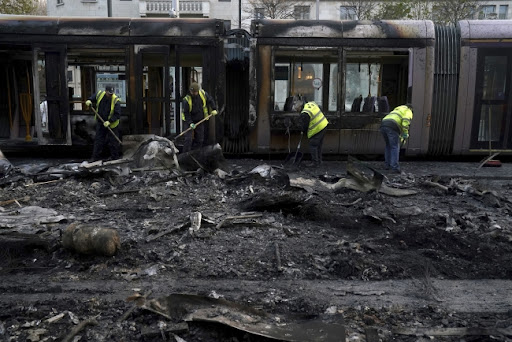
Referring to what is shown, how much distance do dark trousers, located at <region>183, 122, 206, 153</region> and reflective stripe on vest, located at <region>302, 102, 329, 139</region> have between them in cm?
225

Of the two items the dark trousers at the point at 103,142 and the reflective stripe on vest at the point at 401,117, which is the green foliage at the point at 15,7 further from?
the reflective stripe on vest at the point at 401,117

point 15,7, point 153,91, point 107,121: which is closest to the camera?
point 107,121

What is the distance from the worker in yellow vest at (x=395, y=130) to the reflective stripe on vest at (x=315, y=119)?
1.21 metres

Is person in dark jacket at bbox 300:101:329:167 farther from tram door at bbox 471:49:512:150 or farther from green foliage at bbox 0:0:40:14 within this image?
green foliage at bbox 0:0:40:14

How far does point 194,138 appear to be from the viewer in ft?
37.5

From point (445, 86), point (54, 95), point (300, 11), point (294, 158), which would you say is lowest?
point (294, 158)

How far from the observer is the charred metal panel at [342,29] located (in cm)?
1130

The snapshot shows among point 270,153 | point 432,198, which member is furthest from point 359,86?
point 432,198

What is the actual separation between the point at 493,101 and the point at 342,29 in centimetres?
373

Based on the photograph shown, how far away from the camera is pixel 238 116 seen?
11914 mm

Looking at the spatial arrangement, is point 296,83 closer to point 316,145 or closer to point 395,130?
point 316,145

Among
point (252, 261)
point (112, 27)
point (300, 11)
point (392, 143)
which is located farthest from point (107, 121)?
point (300, 11)

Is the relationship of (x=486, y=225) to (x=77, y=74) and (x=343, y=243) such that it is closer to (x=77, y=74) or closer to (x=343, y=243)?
(x=343, y=243)

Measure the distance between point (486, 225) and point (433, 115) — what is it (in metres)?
5.42
